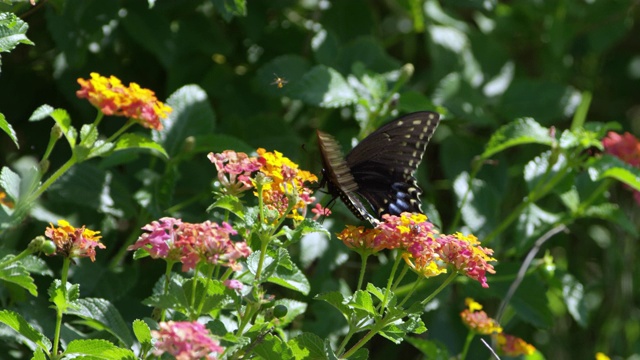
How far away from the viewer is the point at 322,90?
7.57 feet

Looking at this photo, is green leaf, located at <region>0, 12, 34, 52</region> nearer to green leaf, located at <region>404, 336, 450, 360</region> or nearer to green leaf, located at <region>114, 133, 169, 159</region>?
green leaf, located at <region>114, 133, 169, 159</region>

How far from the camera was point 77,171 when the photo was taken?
7.19 feet

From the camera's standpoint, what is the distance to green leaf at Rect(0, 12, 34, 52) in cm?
163

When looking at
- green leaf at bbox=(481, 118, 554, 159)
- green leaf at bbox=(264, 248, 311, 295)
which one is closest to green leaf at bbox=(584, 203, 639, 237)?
green leaf at bbox=(481, 118, 554, 159)

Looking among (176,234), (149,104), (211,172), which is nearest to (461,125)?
(211,172)

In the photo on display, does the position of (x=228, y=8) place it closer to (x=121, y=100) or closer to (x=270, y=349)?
(x=121, y=100)

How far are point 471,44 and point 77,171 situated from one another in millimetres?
1481

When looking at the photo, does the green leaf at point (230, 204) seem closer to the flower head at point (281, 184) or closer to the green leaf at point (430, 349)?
the flower head at point (281, 184)

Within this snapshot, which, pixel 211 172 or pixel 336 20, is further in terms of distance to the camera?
pixel 336 20

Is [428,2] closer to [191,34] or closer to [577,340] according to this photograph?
[191,34]

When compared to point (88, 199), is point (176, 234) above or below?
above

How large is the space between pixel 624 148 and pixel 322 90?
0.88 m

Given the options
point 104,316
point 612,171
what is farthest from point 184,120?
point 612,171

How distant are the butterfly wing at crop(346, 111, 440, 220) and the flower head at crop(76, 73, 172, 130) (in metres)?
0.63
